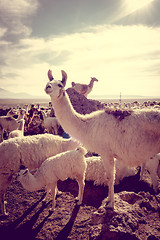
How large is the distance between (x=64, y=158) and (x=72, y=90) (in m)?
6.14

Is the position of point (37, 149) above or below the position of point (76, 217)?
above

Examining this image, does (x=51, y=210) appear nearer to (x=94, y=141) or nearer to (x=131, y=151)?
(x=94, y=141)

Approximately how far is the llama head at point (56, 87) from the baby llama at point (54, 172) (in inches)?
72.9

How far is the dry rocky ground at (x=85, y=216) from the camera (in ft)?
10.4

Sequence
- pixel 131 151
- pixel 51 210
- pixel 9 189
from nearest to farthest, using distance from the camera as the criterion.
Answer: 1. pixel 131 151
2. pixel 51 210
3. pixel 9 189

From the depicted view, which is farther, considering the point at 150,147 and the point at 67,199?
the point at 67,199

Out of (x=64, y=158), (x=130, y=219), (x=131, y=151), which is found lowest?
(x=130, y=219)

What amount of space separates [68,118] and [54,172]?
1.64 m

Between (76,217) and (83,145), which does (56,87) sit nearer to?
(83,145)

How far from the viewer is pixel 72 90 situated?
9891 mm

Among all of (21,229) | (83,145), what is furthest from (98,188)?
(21,229)

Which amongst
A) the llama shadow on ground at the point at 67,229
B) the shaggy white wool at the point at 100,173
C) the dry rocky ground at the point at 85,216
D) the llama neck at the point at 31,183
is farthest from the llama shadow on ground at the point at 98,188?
the llama neck at the point at 31,183

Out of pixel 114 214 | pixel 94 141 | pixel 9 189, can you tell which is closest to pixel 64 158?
pixel 94 141

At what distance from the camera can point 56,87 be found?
11.7 feet
